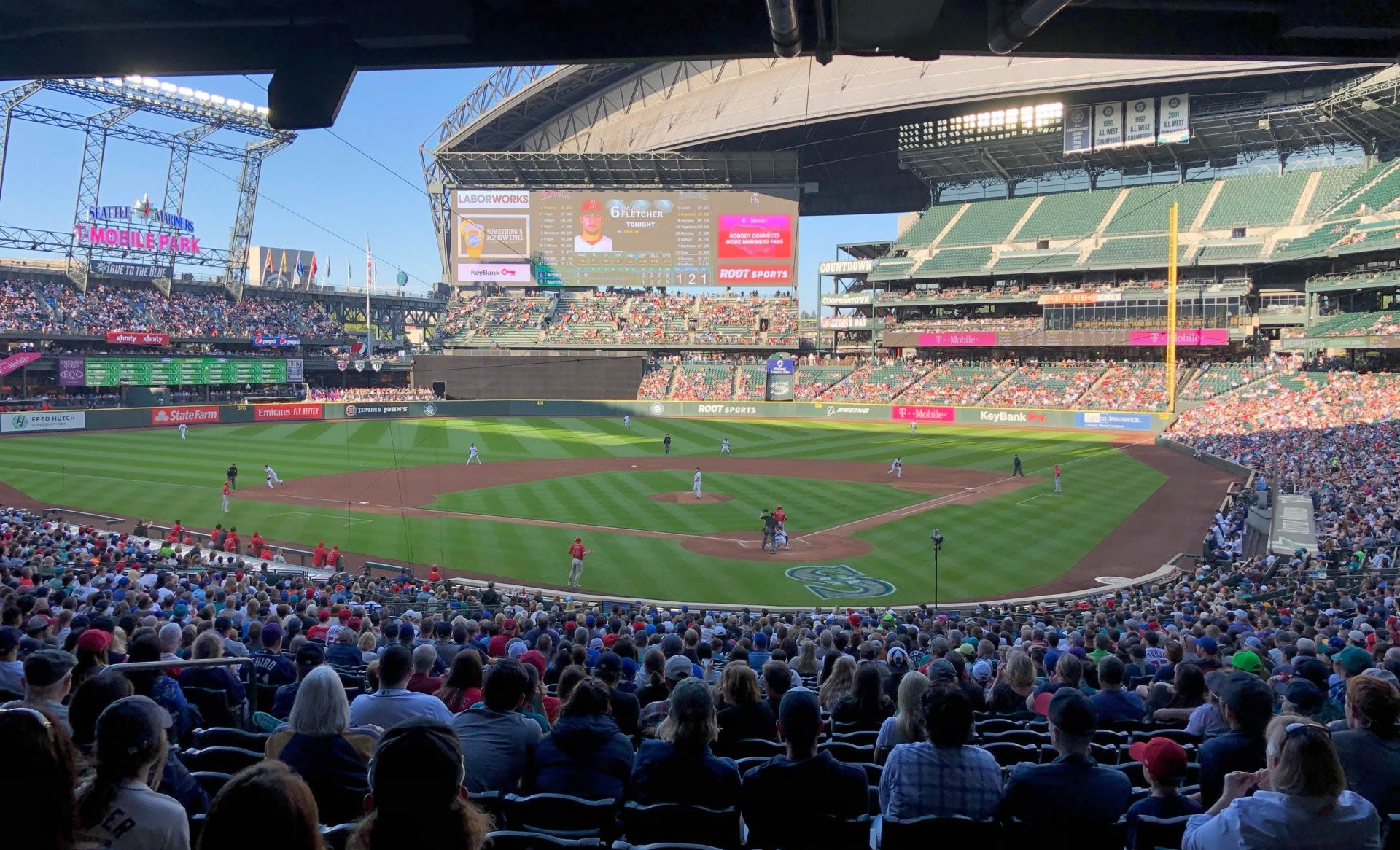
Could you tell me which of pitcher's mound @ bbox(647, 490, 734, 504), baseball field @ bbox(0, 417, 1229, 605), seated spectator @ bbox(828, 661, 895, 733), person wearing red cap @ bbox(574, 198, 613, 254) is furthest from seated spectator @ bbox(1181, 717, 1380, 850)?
person wearing red cap @ bbox(574, 198, 613, 254)

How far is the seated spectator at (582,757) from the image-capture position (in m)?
4.49

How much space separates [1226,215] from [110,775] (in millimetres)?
77755

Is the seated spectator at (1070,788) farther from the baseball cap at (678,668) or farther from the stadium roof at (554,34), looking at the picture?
the baseball cap at (678,668)

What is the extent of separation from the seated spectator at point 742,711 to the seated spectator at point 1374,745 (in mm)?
3003

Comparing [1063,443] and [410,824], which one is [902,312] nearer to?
[1063,443]

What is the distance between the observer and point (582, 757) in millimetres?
4609

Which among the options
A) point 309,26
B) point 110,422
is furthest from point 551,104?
point 309,26

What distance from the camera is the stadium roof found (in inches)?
204

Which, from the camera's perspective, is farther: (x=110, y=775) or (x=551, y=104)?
(x=551, y=104)

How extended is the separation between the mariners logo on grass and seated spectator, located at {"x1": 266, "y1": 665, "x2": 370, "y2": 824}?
60.0 ft

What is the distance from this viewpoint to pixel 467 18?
5.29 meters

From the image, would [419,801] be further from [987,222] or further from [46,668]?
[987,222]

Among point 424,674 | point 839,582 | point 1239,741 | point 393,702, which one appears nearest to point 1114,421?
point 839,582

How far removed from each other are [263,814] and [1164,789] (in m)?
3.83
